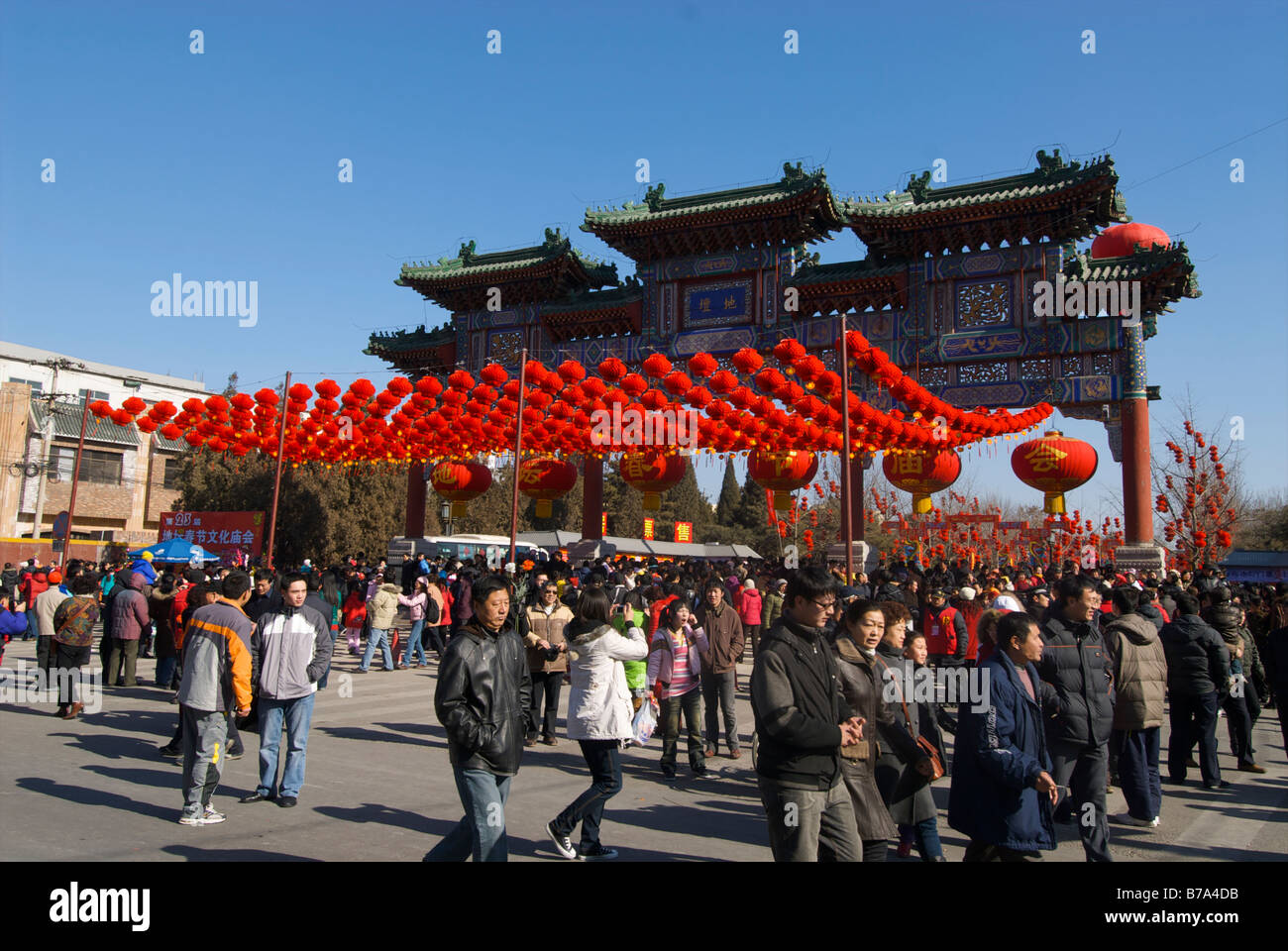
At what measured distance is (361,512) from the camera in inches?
1340

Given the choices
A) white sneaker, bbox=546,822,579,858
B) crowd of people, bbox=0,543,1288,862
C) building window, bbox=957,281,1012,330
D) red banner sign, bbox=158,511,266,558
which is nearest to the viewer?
crowd of people, bbox=0,543,1288,862

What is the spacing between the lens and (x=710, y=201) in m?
23.2

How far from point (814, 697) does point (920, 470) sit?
1416 cm

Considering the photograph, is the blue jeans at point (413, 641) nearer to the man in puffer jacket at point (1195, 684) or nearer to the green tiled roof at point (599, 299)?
the man in puffer jacket at point (1195, 684)

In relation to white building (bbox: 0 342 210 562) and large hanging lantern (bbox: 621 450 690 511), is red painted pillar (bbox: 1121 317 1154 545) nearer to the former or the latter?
large hanging lantern (bbox: 621 450 690 511)

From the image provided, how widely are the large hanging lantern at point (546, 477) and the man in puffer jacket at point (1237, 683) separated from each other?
14.2 m

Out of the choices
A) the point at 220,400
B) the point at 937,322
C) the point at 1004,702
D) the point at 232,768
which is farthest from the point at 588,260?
the point at 1004,702

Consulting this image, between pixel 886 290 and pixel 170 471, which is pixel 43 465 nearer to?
pixel 170 471

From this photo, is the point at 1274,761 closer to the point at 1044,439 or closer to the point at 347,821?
the point at 347,821

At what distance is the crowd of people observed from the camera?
3.68 m

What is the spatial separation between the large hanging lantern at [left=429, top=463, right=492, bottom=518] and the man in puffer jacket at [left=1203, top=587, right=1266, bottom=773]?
15.8m

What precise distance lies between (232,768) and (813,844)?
5.28 metres

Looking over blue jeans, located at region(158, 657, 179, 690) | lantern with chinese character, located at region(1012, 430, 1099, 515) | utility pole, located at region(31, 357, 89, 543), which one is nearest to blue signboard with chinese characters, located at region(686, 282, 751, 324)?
lantern with chinese character, located at region(1012, 430, 1099, 515)

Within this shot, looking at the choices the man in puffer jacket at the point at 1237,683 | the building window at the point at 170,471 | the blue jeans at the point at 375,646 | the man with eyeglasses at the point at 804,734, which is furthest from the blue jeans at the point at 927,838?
the building window at the point at 170,471
